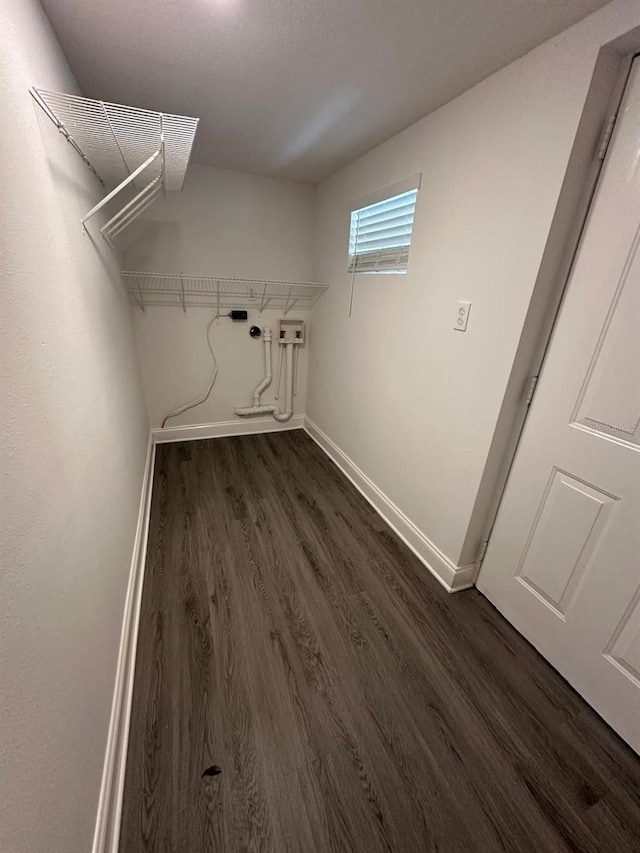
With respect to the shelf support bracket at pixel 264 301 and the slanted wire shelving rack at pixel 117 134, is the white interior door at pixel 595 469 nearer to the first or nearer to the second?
the slanted wire shelving rack at pixel 117 134

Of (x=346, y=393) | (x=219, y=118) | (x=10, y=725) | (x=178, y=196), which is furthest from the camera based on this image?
(x=346, y=393)

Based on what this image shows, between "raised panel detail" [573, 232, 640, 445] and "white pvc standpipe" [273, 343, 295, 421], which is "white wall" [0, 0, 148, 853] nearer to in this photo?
"raised panel detail" [573, 232, 640, 445]

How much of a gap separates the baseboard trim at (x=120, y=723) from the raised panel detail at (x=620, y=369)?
1.84m

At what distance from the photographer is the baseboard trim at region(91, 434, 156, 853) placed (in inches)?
34.3

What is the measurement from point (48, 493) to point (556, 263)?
1669mm

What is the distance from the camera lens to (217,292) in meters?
2.77

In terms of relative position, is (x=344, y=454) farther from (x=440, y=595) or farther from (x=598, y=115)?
(x=598, y=115)

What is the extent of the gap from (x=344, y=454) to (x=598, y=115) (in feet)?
7.16

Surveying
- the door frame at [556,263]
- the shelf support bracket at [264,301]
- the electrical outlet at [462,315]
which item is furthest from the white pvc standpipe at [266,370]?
the door frame at [556,263]

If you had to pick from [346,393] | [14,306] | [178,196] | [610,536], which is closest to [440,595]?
[610,536]

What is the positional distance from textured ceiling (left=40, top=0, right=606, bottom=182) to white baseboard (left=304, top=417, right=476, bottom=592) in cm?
202

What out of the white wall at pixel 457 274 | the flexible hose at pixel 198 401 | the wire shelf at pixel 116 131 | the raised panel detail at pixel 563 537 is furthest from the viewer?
the flexible hose at pixel 198 401

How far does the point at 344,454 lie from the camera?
9.02ft

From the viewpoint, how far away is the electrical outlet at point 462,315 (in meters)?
1.48
